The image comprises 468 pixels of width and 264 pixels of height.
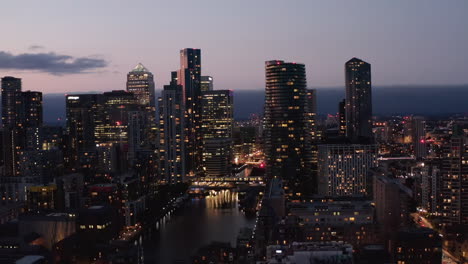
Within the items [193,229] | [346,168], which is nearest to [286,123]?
[346,168]

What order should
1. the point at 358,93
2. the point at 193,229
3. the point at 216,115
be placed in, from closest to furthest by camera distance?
the point at 193,229 < the point at 358,93 < the point at 216,115

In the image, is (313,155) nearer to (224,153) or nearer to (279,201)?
(224,153)

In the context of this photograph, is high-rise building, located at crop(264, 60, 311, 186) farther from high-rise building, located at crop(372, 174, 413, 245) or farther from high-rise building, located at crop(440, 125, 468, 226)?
high-rise building, located at crop(440, 125, 468, 226)

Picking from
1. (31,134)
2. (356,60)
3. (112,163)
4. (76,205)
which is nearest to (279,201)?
(76,205)

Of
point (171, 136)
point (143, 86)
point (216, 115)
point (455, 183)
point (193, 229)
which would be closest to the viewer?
point (455, 183)

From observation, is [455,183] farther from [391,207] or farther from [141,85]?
[141,85]
